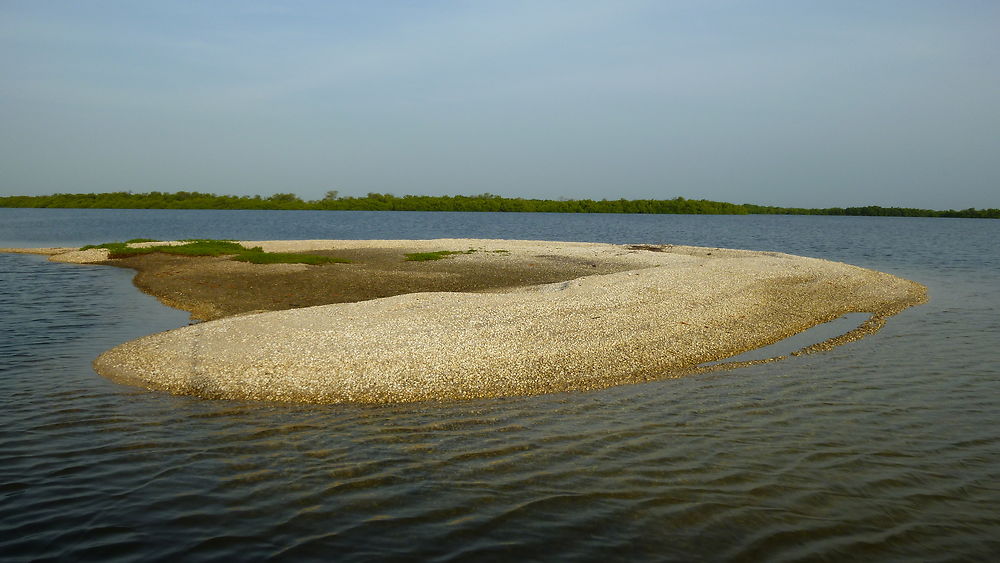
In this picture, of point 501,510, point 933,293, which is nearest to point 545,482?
point 501,510

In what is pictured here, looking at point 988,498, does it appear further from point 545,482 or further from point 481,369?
point 481,369

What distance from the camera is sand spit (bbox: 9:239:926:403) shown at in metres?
12.5

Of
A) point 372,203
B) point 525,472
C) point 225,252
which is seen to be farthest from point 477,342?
point 372,203

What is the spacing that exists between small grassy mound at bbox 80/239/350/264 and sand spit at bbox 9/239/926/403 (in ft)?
48.4

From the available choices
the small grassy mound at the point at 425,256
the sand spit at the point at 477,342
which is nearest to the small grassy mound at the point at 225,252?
the small grassy mound at the point at 425,256

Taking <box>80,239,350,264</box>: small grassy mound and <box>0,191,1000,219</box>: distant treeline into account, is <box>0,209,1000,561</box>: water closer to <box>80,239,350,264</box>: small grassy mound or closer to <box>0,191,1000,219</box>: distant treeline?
<box>80,239,350,264</box>: small grassy mound

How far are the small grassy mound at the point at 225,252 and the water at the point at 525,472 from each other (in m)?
18.9

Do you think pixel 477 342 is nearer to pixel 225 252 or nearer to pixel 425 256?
pixel 425 256

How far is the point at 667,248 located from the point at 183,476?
40835mm

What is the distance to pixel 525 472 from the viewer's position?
8578 millimetres

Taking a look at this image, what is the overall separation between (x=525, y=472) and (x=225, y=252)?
33922mm

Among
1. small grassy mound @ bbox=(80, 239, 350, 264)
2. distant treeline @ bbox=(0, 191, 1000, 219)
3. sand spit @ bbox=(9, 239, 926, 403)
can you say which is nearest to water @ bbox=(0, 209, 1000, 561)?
sand spit @ bbox=(9, 239, 926, 403)

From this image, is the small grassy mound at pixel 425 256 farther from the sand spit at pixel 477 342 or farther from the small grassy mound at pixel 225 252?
the sand spit at pixel 477 342

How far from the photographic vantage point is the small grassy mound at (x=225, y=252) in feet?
108
